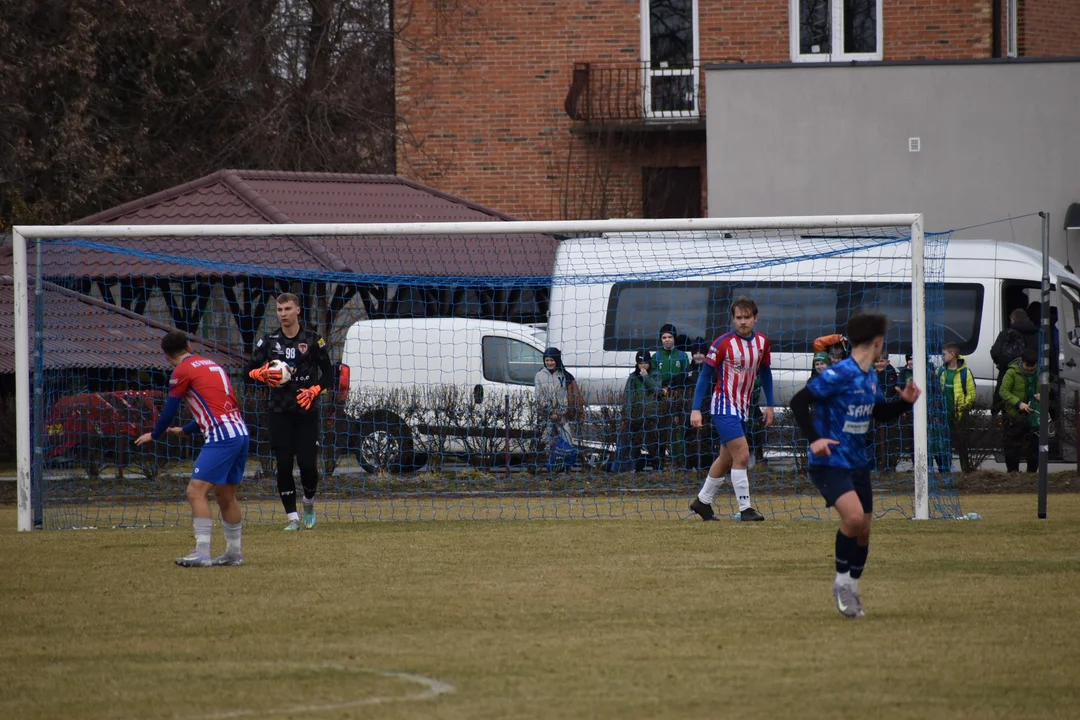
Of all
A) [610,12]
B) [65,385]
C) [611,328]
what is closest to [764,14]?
[610,12]

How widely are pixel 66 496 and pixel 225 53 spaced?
18.6 meters

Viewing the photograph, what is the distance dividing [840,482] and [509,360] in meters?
10.6

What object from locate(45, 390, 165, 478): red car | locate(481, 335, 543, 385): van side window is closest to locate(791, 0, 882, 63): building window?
locate(481, 335, 543, 385): van side window

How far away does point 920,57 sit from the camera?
2683 centimetres

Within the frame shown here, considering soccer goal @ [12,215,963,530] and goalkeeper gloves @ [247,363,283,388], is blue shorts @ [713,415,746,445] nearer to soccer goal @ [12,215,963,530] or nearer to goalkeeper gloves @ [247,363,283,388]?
soccer goal @ [12,215,963,530]

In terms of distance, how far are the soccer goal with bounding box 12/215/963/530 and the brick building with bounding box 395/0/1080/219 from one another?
711cm

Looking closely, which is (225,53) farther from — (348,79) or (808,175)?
(808,175)

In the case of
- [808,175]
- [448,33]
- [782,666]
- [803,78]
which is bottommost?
[782,666]

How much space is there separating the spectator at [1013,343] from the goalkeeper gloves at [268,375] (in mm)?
9042

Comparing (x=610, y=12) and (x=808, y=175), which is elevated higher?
(x=610, y=12)

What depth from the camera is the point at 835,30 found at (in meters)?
27.1

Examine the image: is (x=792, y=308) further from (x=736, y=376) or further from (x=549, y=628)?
(x=549, y=628)

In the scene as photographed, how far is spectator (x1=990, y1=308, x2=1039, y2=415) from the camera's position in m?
17.4

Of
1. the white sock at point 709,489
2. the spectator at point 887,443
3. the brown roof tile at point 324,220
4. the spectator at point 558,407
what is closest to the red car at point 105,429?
the brown roof tile at point 324,220
